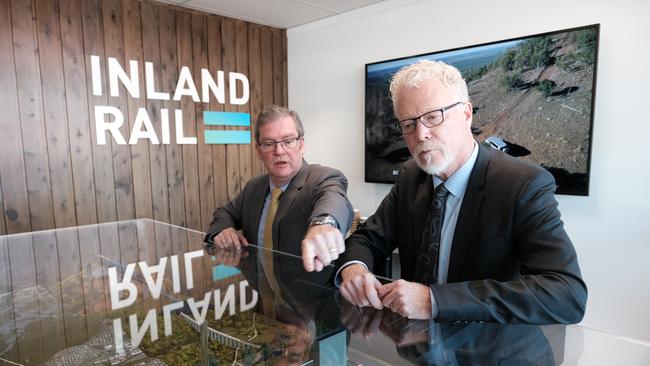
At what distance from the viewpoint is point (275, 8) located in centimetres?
373

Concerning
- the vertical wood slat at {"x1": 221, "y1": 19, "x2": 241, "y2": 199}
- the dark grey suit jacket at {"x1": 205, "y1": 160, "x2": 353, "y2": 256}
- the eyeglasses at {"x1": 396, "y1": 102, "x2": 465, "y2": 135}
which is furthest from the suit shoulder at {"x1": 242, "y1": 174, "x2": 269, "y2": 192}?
the vertical wood slat at {"x1": 221, "y1": 19, "x2": 241, "y2": 199}

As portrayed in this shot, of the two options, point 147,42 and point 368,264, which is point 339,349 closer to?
point 368,264

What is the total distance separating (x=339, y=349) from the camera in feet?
3.05

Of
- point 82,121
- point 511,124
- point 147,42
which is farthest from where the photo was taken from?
point 147,42

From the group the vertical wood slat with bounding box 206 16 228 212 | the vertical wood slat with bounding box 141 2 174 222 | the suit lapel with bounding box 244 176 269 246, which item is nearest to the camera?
the suit lapel with bounding box 244 176 269 246

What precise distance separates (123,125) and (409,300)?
303 centimetres

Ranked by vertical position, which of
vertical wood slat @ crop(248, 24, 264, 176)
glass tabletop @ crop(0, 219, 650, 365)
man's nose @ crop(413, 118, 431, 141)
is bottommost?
glass tabletop @ crop(0, 219, 650, 365)

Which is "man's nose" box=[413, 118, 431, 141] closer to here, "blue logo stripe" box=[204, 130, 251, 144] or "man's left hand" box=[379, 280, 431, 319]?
"man's left hand" box=[379, 280, 431, 319]

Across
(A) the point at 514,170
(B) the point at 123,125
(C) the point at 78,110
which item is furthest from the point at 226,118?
(A) the point at 514,170

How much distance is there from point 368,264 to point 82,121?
2.71 metres

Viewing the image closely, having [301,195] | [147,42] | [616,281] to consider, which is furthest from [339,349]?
[147,42]

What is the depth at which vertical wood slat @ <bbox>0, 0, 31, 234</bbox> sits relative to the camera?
280cm

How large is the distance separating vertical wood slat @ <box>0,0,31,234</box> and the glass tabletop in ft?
4.27

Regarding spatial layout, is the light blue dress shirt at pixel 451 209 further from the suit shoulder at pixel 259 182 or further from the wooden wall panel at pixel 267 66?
the wooden wall panel at pixel 267 66
